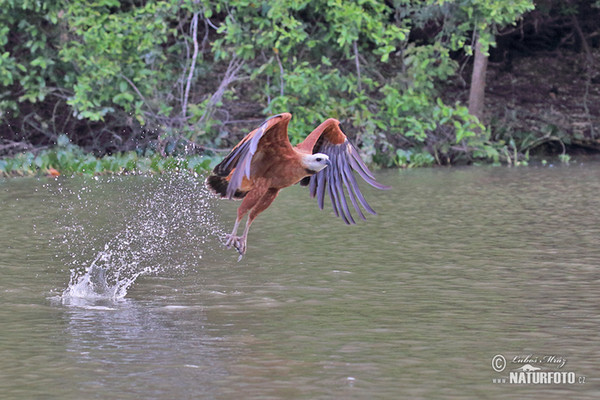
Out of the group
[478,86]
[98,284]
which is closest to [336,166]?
[98,284]

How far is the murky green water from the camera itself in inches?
211

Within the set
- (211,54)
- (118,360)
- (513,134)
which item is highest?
(211,54)

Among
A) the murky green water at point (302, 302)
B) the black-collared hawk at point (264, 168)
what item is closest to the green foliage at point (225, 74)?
the murky green water at point (302, 302)

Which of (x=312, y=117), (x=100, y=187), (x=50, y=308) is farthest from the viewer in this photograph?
(x=312, y=117)

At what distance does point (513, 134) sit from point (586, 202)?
8020 mm

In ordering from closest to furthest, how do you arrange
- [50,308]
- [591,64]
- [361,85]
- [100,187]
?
[50,308] < [100,187] < [361,85] < [591,64]

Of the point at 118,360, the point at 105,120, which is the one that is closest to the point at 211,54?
the point at 105,120

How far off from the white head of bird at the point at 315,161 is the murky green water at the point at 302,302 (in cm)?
91

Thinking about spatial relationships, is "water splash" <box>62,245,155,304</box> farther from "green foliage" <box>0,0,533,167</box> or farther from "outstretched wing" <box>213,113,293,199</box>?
"green foliage" <box>0,0,533,167</box>

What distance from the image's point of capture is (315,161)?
7480 millimetres

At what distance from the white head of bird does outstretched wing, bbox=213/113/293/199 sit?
13cm

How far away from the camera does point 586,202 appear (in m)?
13.5

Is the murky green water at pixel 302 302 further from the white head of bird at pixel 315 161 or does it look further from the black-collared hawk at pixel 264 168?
the white head of bird at pixel 315 161

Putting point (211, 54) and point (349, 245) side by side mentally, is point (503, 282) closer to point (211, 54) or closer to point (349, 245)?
point (349, 245)
